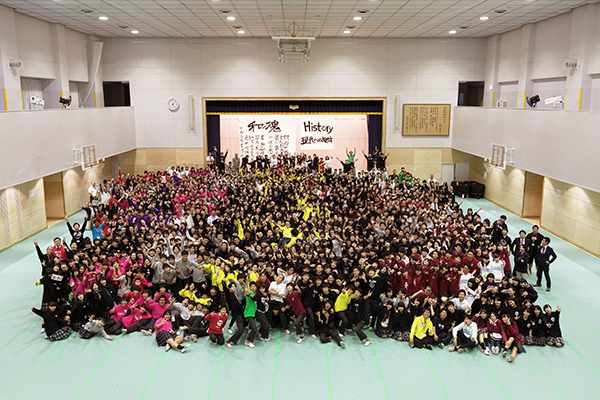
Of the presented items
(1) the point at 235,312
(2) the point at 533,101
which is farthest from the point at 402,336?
(2) the point at 533,101

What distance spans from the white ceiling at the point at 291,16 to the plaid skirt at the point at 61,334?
12180 mm

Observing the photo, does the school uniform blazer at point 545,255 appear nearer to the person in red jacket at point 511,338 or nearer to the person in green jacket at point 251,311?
the person in red jacket at point 511,338

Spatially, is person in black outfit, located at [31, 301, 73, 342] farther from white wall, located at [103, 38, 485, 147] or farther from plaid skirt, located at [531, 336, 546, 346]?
white wall, located at [103, 38, 485, 147]

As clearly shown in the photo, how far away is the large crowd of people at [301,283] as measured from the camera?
1011 centimetres

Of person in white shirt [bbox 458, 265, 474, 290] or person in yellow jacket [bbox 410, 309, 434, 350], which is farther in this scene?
person in white shirt [bbox 458, 265, 474, 290]

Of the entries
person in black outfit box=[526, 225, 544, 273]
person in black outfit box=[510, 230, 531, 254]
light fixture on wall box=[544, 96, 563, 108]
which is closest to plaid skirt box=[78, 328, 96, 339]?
person in black outfit box=[510, 230, 531, 254]

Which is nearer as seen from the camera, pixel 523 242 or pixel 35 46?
pixel 523 242

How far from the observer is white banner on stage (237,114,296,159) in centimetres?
2662

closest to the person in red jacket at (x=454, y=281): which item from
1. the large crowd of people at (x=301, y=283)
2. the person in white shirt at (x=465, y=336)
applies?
the large crowd of people at (x=301, y=283)

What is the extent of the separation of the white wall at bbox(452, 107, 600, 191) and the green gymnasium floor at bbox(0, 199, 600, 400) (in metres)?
5.89

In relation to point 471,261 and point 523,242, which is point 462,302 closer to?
point 471,261

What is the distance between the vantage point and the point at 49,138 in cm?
1711

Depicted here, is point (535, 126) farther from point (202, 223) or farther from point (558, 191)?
point (202, 223)

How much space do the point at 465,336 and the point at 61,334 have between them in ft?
29.2
